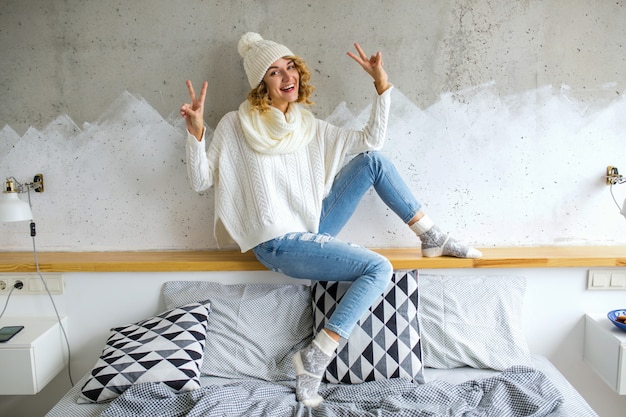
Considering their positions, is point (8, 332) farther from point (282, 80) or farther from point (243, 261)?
point (282, 80)

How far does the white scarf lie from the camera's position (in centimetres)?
184

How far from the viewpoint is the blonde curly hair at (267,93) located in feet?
6.13

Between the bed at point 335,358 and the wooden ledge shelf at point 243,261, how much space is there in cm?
7

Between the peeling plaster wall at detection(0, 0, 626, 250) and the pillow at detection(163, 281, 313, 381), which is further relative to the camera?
the peeling plaster wall at detection(0, 0, 626, 250)

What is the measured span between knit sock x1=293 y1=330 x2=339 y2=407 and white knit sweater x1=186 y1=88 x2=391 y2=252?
1.34ft

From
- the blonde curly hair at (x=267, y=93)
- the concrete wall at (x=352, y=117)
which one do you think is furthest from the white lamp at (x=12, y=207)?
the blonde curly hair at (x=267, y=93)

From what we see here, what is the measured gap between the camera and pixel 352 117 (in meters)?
2.09

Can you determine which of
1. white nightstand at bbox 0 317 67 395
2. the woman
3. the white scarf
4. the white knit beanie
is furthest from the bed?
the white knit beanie

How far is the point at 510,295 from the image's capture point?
6.39ft

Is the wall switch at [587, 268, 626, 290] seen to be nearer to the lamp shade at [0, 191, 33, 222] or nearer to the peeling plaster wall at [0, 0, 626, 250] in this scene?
the peeling plaster wall at [0, 0, 626, 250]

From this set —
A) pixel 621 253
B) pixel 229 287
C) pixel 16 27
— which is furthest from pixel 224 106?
pixel 621 253

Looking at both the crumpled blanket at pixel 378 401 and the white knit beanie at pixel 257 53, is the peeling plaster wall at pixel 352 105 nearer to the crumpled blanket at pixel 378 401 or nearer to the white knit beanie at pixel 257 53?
the white knit beanie at pixel 257 53

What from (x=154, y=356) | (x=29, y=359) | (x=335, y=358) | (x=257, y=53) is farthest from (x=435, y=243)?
(x=29, y=359)

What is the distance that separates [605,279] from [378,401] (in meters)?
1.12
